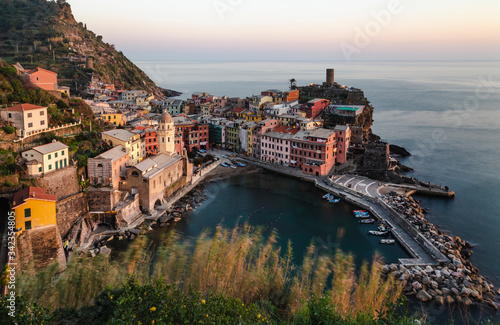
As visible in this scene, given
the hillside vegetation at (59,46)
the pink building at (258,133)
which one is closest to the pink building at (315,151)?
the pink building at (258,133)

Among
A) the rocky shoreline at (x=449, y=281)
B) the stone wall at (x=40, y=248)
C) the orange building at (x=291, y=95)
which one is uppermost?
the orange building at (x=291, y=95)

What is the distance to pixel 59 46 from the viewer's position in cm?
4906

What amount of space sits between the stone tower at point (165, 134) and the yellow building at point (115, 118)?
6.59 metres

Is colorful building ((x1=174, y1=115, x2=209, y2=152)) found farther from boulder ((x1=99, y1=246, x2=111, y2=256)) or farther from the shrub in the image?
boulder ((x1=99, y1=246, x2=111, y2=256))

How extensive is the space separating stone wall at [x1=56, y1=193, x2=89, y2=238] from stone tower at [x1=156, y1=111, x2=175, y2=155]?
7266mm

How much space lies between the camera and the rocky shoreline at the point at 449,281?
1259 centimetres

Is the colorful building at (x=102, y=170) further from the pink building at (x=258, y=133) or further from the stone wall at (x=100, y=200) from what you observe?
the pink building at (x=258, y=133)

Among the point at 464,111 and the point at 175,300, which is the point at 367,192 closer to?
the point at 175,300

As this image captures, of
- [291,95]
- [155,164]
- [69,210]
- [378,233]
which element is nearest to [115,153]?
[155,164]

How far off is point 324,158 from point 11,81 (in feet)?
65.2

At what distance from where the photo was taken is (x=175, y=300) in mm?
6398

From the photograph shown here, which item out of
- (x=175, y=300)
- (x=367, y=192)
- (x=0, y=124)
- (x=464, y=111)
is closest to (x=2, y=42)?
(x=0, y=124)

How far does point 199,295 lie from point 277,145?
22093mm

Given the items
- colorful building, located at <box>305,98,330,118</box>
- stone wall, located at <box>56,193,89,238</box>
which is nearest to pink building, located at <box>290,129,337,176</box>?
colorful building, located at <box>305,98,330,118</box>
